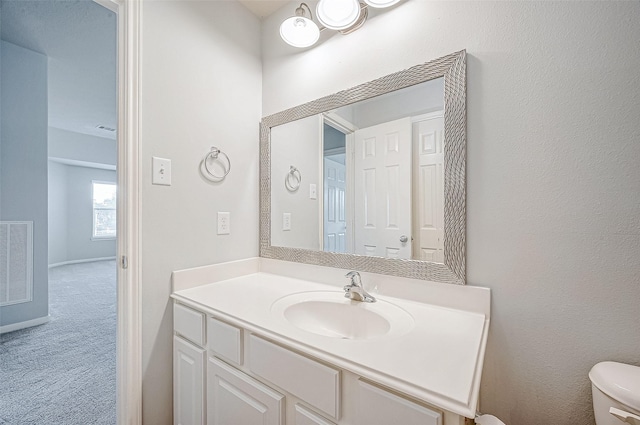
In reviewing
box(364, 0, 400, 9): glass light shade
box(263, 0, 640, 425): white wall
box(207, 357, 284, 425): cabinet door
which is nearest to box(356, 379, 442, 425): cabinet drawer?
box(207, 357, 284, 425): cabinet door

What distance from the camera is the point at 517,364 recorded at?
0.91 meters

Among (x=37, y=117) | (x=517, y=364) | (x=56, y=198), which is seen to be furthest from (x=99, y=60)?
(x=56, y=198)

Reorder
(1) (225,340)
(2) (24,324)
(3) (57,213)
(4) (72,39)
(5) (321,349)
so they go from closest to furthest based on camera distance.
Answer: (5) (321,349) < (1) (225,340) < (4) (72,39) < (2) (24,324) < (3) (57,213)

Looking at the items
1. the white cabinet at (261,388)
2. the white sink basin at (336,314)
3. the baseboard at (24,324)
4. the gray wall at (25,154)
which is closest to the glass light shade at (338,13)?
the white sink basin at (336,314)

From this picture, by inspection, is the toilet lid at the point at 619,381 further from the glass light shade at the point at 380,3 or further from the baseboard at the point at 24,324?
the baseboard at the point at 24,324

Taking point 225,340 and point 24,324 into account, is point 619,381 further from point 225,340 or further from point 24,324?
point 24,324

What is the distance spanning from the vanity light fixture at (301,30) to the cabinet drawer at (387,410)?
1512mm

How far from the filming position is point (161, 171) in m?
1.20

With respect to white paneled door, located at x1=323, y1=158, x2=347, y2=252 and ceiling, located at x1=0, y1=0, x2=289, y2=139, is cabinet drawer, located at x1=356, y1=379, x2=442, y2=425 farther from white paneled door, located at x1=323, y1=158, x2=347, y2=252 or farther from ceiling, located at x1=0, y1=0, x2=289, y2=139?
ceiling, located at x1=0, y1=0, x2=289, y2=139

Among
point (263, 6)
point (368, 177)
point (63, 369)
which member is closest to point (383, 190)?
point (368, 177)

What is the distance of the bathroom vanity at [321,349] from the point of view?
1.96ft

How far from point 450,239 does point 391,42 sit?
0.91m

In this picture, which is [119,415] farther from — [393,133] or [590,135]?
[590,135]

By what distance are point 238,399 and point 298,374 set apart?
0.33m
